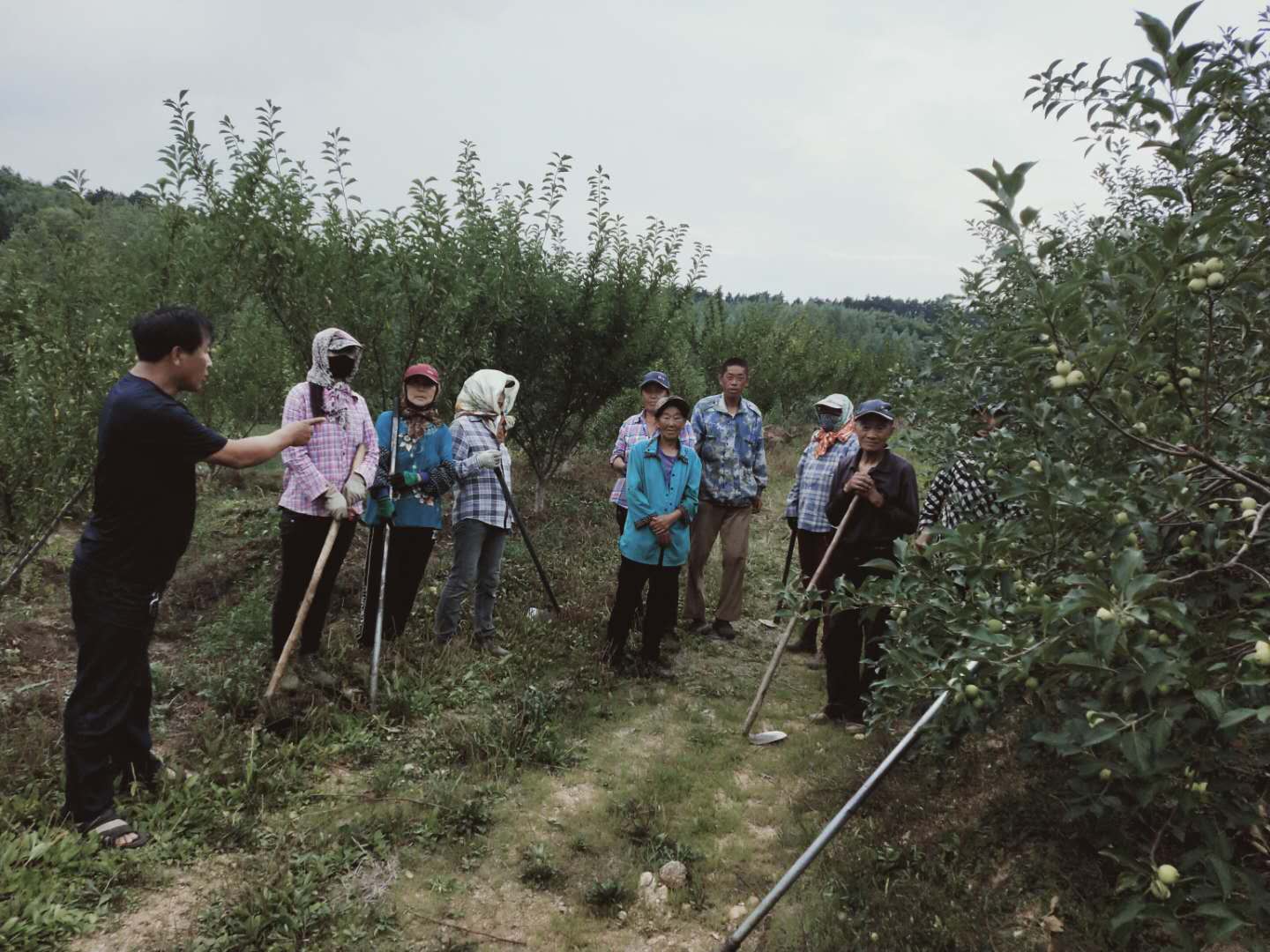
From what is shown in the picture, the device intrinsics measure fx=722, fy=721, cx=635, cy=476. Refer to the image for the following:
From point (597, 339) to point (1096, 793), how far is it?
8745 millimetres

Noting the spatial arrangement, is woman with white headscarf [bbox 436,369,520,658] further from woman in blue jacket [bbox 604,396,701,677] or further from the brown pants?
the brown pants

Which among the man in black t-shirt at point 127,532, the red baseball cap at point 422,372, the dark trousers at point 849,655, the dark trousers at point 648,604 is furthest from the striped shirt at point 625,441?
the man in black t-shirt at point 127,532

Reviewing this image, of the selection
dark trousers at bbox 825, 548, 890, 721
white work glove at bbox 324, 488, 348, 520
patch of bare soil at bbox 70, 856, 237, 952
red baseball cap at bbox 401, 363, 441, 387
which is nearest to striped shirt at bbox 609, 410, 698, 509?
red baseball cap at bbox 401, 363, 441, 387

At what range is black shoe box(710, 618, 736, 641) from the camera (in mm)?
6992

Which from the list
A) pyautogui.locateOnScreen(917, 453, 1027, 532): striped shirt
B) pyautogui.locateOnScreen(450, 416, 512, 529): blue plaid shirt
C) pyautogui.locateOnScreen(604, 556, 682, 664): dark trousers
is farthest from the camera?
pyautogui.locateOnScreen(604, 556, 682, 664): dark trousers

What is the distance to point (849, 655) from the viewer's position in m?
5.28

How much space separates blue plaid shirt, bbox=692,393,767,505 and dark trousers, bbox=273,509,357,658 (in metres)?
3.21

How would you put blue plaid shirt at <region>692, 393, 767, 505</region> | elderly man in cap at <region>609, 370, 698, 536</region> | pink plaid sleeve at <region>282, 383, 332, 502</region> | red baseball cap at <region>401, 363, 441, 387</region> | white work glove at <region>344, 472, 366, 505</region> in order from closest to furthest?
pink plaid sleeve at <region>282, 383, 332, 502</region> → white work glove at <region>344, 472, 366, 505</region> → red baseball cap at <region>401, 363, 441, 387</region> → blue plaid shirt at <region>692, 393, 767, 505</region> → elderly man in cap at <region>609, 370, 698, 536</region>

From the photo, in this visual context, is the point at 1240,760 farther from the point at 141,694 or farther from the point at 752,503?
the point at 752,503

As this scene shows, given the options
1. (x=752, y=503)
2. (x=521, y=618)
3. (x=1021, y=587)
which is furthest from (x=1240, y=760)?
(x=521, y=618)

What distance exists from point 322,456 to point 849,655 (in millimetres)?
3918

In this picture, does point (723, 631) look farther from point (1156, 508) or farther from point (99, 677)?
point (1156, 508)

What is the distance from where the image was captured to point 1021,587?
2045mm

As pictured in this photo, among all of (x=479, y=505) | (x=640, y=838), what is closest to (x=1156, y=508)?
(x=640, y=838)
